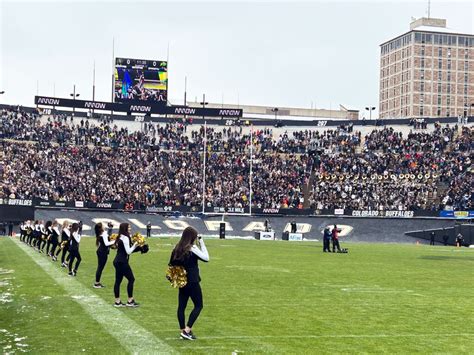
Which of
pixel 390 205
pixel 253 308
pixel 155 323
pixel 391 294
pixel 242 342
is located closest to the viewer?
pixel 242 342

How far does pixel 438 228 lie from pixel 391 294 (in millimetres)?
48934

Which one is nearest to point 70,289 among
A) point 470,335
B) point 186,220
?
point 470,335

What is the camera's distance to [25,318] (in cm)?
1500

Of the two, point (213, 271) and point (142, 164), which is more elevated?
point (142, 164)

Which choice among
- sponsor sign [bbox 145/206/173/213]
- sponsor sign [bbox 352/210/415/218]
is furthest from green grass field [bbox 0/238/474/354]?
sponsor sign [bbox 145/206/173/213]

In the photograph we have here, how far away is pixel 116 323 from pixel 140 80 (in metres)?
75.7

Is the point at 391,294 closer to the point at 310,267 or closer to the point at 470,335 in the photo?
the point at 470,335

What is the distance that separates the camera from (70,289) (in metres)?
20.3

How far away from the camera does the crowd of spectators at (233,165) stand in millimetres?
72688

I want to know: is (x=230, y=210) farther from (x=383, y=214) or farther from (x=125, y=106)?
(x=125, y=106)

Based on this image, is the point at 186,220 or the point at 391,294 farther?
the point at 186,220

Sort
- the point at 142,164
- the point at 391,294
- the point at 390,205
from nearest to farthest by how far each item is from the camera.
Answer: the point at 391,294
the point at 390,205
the point at 142,164

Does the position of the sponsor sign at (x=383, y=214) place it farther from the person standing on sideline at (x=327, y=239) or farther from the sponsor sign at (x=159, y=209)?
the person standing on sideline at (x=327, y=239)

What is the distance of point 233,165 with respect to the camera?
266ft
